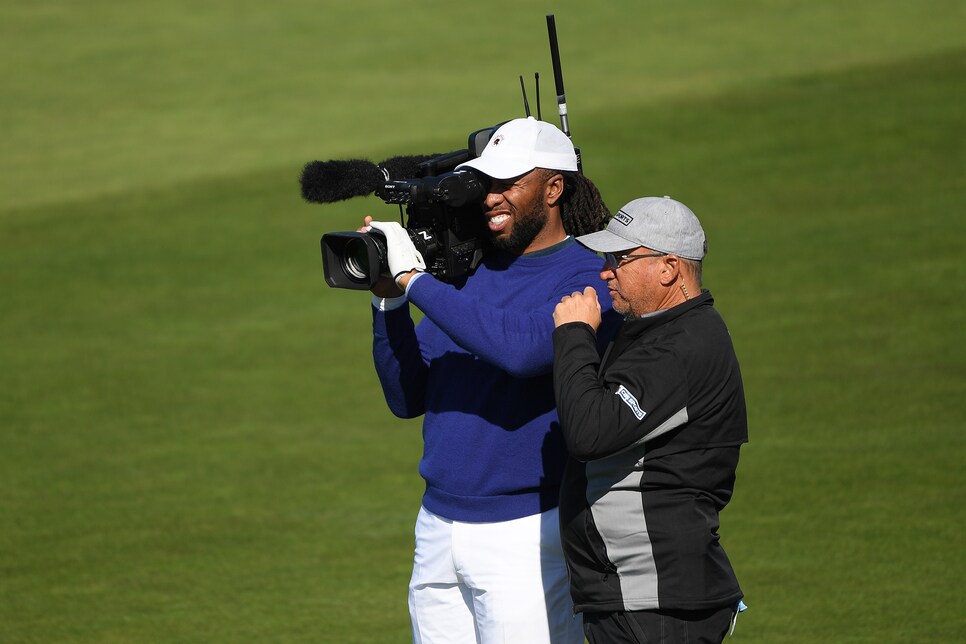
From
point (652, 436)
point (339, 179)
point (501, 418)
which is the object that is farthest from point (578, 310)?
point (339, 179)

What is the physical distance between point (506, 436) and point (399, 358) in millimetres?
475

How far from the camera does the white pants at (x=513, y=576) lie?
382cm

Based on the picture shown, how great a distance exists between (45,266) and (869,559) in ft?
30.2

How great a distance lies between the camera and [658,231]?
11.5ft

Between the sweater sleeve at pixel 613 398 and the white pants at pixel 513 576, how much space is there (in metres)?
0.59

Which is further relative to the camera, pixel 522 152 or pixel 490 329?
pixel 522 152

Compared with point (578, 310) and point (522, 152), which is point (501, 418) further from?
point (522, 152)

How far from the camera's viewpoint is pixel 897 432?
8273 millimetres

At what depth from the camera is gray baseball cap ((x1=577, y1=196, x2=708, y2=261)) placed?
3492 mm

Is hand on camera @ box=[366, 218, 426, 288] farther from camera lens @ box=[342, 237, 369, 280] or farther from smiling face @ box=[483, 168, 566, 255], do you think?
smiling face @ box=[483, 168, 566, 255]

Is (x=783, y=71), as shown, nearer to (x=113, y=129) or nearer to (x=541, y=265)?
(x=113, y=129)

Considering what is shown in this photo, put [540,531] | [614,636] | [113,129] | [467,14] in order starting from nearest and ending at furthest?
[614,636]
[540,531]
[113,129]
[467,14]

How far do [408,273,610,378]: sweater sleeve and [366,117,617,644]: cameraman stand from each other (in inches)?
3.4

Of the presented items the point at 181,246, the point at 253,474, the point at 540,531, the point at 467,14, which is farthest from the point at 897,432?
the point at 467,14
